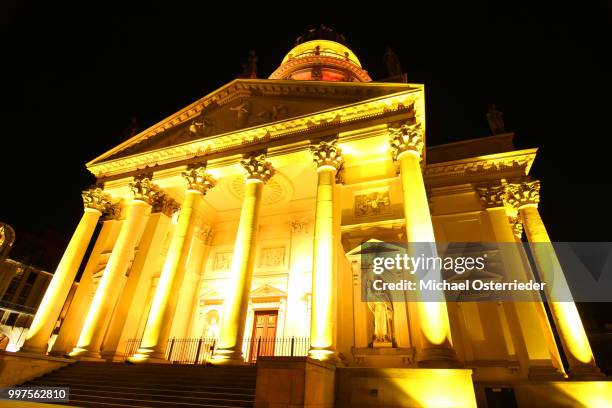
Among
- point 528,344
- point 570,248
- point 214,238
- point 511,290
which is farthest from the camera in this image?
point 570,248

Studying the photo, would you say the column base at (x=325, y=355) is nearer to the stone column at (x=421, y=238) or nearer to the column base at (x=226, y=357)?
the stone column at (x=421, y=238)

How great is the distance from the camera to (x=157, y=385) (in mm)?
8250

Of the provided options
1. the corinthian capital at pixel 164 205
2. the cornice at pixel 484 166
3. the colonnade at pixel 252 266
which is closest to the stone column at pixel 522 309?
the colonnade at pixel 252 266

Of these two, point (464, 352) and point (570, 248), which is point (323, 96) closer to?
point (464, 352)

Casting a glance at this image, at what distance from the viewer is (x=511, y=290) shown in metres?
11.5

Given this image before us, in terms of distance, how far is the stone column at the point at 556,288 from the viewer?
378 inches

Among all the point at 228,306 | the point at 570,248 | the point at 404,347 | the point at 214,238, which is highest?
the point at 570,248

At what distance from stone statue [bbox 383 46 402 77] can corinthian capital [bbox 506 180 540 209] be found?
22.3ft

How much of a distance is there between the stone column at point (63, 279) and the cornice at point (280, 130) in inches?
69.0

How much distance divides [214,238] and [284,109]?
8685mm

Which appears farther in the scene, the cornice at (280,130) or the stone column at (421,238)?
the cornice at (280,130)

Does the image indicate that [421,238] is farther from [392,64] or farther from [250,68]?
[250,68]

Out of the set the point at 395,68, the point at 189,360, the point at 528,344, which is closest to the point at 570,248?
the point at 528,344

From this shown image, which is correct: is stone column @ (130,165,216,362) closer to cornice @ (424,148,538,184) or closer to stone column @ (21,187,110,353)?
stone column @ (21,187,110,353)
